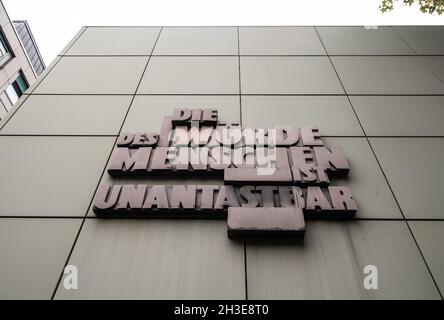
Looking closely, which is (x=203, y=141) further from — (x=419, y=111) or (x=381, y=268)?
(x=419, y=111)

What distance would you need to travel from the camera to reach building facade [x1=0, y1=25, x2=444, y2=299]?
2793mm

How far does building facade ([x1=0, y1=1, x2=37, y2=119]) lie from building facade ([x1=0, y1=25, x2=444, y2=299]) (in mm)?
18042

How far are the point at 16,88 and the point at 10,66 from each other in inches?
76.2

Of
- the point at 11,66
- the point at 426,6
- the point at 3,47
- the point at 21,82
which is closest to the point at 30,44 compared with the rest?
the point at 21,82

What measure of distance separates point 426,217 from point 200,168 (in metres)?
2.59

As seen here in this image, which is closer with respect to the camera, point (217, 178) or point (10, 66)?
point (217, 178)

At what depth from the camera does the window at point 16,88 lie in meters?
21.0

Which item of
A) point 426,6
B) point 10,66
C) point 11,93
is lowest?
point 426,6

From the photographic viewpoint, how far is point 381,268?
9.31 feet

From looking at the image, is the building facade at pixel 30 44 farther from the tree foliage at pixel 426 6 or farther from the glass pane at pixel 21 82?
the tree foliage at pixel 426 6

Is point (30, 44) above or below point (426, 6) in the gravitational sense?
above

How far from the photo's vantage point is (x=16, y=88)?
72.8 ft

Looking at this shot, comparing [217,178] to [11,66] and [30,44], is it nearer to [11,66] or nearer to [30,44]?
[11,66]

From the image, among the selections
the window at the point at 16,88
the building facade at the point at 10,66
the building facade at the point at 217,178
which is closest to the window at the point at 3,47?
the building facade at the point at 10,66
